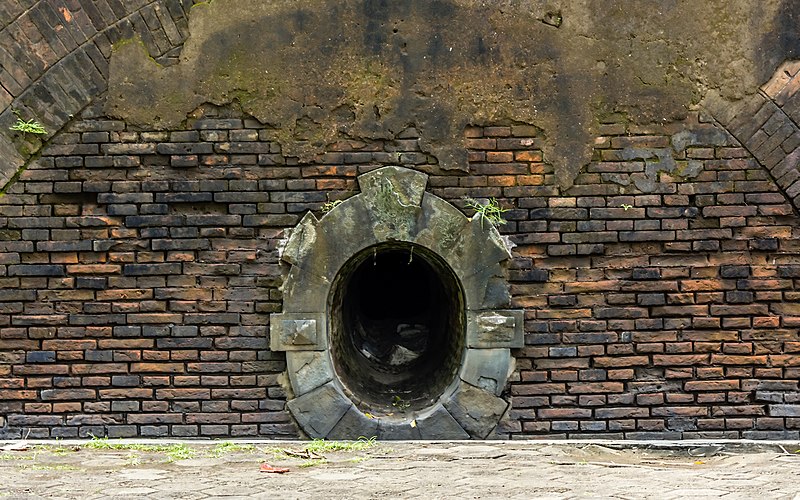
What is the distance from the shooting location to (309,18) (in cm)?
590

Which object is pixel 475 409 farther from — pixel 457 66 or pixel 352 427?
pixel 457 66

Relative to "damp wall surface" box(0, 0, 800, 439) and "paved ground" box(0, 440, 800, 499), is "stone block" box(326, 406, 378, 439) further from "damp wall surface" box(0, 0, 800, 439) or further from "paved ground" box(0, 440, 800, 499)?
"damp wall surface" box(0, 0, 800, 439)

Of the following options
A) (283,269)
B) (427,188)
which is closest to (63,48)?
(283,269)

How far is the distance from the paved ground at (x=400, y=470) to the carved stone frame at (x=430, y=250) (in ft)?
0.82

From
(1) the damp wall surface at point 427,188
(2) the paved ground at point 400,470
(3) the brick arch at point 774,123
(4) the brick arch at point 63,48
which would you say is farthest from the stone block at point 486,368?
(4) the brick arch at point 63,48

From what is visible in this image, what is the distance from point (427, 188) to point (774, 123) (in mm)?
2352

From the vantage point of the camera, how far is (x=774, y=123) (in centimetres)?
589

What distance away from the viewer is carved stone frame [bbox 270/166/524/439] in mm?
5785

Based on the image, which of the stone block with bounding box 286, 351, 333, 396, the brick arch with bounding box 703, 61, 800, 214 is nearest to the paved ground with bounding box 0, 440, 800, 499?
the stone block with bounding box 286, 351, 333, 396

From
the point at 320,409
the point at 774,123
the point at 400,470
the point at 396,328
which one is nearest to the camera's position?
the point at 400,470

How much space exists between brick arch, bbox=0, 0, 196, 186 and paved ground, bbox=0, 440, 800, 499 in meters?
2.16

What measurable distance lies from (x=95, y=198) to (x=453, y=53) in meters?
2.58

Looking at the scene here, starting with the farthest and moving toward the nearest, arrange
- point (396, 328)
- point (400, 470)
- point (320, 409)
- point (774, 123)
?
point (396, 328) → point (774, 123) → point (320, 409) → point (400, 470)

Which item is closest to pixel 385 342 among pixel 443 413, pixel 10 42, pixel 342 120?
pixel 443 413
